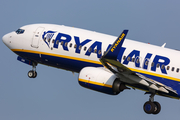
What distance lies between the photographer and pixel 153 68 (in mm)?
30812

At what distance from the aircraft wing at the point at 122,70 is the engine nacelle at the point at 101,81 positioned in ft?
2.42

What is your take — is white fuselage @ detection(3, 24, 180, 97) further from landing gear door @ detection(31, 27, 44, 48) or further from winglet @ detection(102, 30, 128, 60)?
winglet @ detection(102, 30, 128, 60)

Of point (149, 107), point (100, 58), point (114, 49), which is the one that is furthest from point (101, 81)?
point (114, 49)

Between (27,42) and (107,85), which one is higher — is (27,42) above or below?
above

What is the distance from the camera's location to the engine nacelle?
2906 centimetres

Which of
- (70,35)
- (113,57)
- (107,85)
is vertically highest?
(70,35)

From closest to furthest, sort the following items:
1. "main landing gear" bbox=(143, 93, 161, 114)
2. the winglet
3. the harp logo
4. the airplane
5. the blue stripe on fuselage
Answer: the winglet, the airplane, the blue stripe on fuselage, "main landing gear" bbox=(143, 93, 161, 114), the harp logo

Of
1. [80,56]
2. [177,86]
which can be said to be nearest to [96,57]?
[80,56]

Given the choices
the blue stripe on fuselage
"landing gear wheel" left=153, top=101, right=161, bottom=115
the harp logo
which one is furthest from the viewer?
the harp logo

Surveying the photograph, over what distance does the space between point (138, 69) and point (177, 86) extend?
3.19 metres

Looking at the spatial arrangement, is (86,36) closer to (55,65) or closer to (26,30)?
(55,65)

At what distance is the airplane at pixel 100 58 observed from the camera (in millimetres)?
29062

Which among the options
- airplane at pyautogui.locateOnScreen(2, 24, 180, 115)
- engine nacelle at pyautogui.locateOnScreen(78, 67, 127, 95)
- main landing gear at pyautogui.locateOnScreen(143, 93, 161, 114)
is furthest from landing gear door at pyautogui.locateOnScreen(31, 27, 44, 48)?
main landing gear at pyautogui.locateOnScreen(143, 93, 161, 114)

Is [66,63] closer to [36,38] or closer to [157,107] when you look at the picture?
[36,38]
